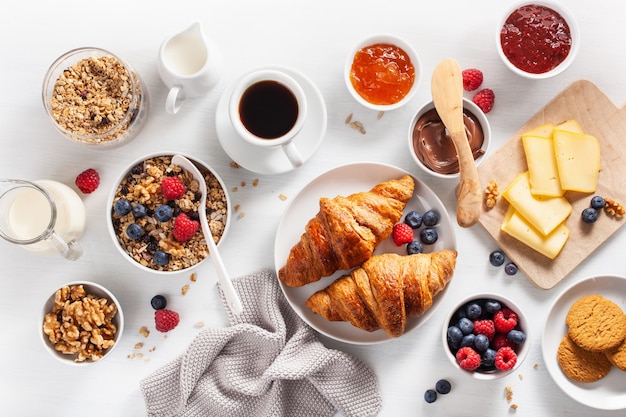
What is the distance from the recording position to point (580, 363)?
204 cm

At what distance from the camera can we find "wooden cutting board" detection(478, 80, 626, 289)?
2.05 metres

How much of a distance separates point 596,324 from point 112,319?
1579 mm

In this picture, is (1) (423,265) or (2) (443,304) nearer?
(1) (423,265)

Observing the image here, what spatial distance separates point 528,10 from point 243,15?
93 cm

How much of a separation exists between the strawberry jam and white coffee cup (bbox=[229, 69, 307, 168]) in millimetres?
707

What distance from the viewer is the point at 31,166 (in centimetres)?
208

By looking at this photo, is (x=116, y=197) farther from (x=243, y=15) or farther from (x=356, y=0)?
(x=356, y=0)

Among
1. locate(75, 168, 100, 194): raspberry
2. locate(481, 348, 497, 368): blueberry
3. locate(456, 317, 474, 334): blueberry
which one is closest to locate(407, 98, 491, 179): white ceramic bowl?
locate(456, 317, 474, 334): blueberry

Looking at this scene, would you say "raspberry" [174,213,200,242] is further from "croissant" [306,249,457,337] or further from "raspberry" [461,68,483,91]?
"raspberry" [461,68,483,91]

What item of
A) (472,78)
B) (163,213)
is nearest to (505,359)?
(472,78)

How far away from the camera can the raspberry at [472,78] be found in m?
2.04

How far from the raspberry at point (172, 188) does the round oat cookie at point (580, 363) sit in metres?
1.35

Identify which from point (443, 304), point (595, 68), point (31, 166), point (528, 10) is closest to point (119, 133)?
point (31, 166)

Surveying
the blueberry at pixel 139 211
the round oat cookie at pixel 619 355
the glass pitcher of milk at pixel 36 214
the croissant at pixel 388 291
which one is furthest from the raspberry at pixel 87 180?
the round oat cookie at pixel 619 355
